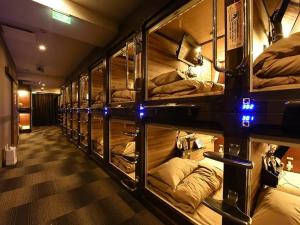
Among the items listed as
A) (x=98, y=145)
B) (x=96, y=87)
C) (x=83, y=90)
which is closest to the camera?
(x=98, y=145)

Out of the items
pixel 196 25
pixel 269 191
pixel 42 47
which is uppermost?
pixel 42 47

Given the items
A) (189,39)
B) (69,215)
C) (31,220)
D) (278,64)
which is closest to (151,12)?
(189,39)

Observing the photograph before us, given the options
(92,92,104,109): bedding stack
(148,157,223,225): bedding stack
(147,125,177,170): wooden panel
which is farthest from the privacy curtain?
(148,157,223,225): bedding stack

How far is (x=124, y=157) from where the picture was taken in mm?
2834

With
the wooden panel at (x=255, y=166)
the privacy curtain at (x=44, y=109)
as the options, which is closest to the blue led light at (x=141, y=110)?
the wooden panel at (x=255, y=166)

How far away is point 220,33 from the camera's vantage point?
92.4 inches

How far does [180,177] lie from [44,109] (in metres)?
14.4

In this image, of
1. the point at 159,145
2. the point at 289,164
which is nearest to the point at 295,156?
the point at 289,164

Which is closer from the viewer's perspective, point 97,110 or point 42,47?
point 97,110

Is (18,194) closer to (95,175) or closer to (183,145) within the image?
(95,175)

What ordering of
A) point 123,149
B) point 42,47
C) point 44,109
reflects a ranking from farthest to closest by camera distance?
point 44,109 → point 42,47 → point 123,149

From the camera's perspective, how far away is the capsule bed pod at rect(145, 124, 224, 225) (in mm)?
1640

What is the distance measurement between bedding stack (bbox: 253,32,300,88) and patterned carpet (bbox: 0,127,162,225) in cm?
169

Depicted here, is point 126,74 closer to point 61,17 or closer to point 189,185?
point 61,17
